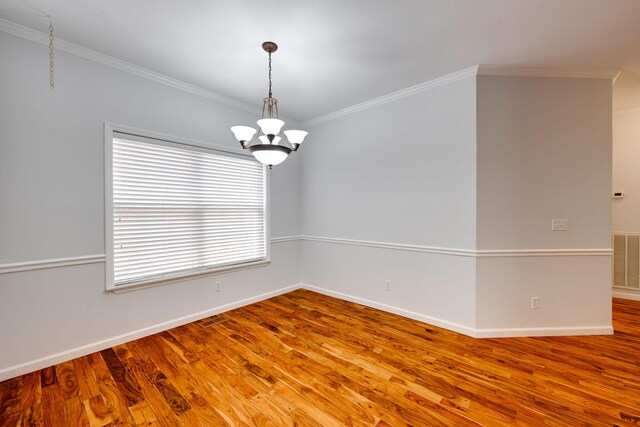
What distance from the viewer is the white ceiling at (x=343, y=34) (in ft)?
6.27

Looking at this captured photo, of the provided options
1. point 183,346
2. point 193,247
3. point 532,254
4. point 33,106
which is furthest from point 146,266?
point 532,254

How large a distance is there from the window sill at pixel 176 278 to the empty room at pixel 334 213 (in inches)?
1.5

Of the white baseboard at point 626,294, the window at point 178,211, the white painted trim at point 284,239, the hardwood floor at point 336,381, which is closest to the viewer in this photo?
the hardwood floor at point 336,381

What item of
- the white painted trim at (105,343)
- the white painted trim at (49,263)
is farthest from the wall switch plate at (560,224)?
the white painted trim at (49,263)

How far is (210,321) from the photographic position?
10.4 feet

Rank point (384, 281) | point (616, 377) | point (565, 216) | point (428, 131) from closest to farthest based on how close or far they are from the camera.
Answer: point (616, 377) < point (565, 216) < point (428, 131) < point (384, 281)

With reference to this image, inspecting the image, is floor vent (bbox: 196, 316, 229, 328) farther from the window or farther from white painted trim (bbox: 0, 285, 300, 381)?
the window

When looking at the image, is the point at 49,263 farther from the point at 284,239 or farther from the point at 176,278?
the point at 284,239

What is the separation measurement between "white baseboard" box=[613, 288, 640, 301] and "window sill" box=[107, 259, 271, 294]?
16.9 feet

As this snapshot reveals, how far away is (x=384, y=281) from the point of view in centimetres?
351

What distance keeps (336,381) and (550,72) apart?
11.9 feet

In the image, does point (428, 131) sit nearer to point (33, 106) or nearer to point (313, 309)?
point (313, 309)

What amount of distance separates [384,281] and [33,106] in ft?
12.9

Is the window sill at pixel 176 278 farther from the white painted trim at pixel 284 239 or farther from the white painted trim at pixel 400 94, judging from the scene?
the white painted trim at pixel 400 94
